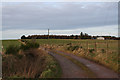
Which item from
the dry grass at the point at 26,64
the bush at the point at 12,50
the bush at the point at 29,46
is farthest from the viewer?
the bush at the point at 29,46

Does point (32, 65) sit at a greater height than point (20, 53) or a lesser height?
lesser

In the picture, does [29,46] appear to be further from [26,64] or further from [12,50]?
[26,64]

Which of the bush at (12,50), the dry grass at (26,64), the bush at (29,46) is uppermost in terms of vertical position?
the bush at (29,46)

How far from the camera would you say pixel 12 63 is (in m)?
8.34

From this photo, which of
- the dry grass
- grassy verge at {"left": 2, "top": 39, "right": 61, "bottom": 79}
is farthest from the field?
the dry grass

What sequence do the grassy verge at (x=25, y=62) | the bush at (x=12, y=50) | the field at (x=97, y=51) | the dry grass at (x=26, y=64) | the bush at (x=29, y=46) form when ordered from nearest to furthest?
the bush at (x=12, y=50) < the grassy verge at (x=25, y=62) < the dry grass at (x=26, y=64) < the bush at (x=29, y=46) < the field at (x=97, y=51)

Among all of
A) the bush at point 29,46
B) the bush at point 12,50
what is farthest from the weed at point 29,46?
the bush at point 12,50

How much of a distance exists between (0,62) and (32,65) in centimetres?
265

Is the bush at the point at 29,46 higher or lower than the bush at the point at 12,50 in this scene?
higher

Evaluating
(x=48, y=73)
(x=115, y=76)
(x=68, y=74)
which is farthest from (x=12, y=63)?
(x=115, y=76)

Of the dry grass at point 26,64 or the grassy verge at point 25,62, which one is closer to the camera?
the grassy verge at point 25,62

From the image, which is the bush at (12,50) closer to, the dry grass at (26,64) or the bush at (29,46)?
the dry grass at (26,64)

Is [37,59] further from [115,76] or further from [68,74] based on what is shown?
[115,76]

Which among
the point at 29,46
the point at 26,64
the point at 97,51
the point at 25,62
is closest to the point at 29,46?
the point at 29,46
